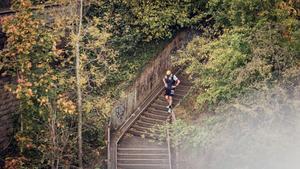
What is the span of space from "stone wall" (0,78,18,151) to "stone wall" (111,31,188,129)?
4.74 m

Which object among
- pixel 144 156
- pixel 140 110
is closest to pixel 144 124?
pixel 140 110

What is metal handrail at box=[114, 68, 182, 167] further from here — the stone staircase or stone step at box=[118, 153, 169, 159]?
stone step at box=[118, 153, 169, 159]

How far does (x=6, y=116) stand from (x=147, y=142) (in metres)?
6.37

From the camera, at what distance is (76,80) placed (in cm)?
1734

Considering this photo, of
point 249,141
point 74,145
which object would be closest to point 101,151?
point 74,145

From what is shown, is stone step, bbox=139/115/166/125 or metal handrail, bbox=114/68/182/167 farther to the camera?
stone step, bbox=139/115/166/125

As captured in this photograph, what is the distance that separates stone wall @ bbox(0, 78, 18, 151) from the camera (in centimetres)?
1852

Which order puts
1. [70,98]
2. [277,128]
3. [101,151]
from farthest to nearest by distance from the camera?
[101,151] → [70,98] → [277,128]

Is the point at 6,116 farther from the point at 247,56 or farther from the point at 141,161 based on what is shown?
the point at 247,56

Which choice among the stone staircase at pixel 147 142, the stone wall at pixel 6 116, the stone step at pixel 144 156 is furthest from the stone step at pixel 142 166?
the stone wall at pixel 6 116

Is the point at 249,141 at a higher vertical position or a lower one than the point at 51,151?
higher

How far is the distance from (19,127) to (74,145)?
7.72 feet

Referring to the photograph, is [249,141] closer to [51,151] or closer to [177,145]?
[177,145]

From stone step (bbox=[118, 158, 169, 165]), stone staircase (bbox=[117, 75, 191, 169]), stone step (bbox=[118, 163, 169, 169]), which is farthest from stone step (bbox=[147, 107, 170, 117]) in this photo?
stone step (bbox=[118, 163, 169, 169])
